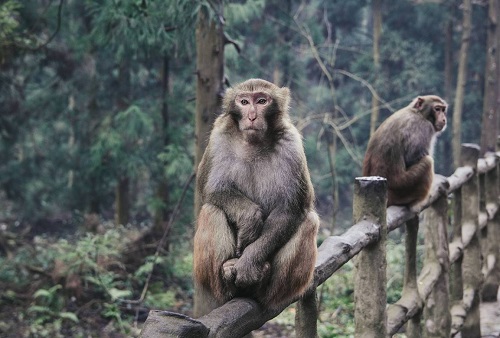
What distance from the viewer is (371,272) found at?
125 inches

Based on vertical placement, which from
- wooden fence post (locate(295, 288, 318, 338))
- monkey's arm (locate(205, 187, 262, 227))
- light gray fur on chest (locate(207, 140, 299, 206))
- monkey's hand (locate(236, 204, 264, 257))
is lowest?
wooden fence post (locate(295, 288, 318, 338))

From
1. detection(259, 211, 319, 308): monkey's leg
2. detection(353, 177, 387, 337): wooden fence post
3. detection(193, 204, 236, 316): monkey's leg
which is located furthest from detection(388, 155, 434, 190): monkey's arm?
detection(193, 204, 236, 316): monkey's leg

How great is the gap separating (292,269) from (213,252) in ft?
1.12

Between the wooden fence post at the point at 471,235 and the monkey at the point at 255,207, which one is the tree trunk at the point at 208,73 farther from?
the monkey at the point at 255,207

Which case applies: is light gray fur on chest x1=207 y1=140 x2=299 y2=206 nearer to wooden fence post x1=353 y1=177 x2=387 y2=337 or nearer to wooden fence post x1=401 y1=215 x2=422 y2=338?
wooden fence post x1=353 y1=177 x2=387 y2=337

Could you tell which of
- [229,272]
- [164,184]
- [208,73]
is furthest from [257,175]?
[164,184]

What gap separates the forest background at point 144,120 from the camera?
27.0 ft

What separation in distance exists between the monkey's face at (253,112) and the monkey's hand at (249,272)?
0.60 m

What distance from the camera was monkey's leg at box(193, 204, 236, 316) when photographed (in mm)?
2520

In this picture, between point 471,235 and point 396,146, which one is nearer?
point 396,146

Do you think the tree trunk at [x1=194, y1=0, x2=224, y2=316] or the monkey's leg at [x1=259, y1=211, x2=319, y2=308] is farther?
the tree trunk at [x1=194, y1=0, x2=224, y2=316]

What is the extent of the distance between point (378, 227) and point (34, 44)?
7377 mm

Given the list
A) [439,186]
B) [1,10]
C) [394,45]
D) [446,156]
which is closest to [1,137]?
[1,10]

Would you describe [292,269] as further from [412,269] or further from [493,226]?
[493,226]
